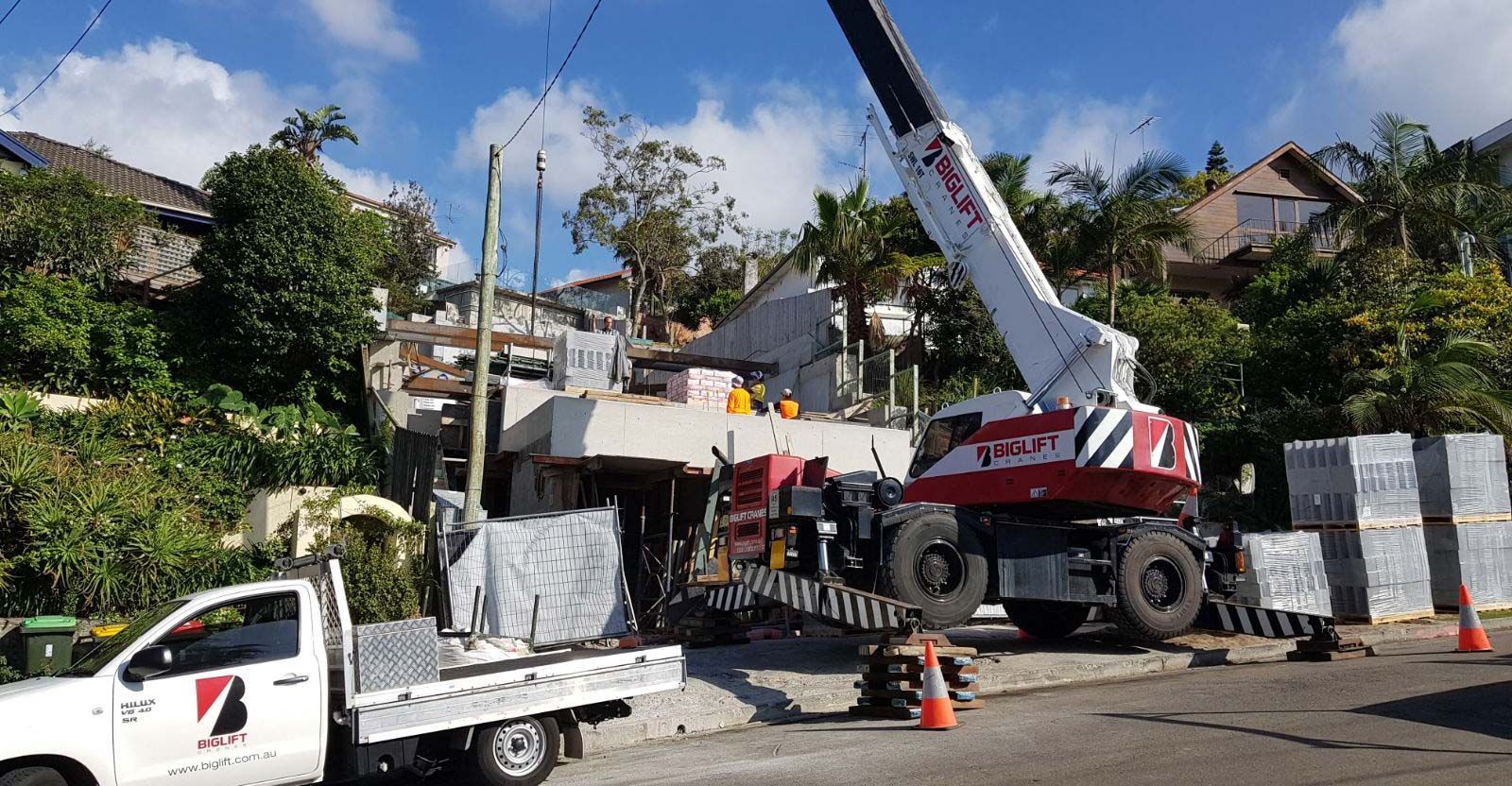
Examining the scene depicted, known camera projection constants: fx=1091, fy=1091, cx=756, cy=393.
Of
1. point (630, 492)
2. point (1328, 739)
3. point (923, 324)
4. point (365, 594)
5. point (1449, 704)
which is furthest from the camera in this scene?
point (923, 324)

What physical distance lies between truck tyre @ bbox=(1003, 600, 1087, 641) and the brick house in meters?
26.9

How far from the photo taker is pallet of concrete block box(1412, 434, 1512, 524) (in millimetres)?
15680

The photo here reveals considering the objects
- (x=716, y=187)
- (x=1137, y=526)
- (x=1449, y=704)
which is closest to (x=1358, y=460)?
(x=1137, y=526)

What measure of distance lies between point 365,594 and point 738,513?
456 centimetres

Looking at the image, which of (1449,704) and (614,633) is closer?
(1449,704)

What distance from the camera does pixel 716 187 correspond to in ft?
138

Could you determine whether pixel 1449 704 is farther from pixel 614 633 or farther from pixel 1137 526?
pixel 614 633

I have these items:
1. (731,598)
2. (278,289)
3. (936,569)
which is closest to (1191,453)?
(936,569)

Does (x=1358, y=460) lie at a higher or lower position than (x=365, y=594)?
higher

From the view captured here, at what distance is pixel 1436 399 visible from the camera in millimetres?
18609

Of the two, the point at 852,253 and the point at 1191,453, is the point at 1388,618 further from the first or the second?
the point at 852,253

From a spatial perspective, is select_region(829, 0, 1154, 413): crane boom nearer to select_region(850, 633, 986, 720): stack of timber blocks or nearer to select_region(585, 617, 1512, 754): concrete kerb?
select_region(585, 617, 1512, 754): concrete kerb

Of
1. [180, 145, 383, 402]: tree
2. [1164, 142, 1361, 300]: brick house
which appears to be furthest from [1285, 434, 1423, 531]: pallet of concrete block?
[1164, 142, 1361, 300]: brick house

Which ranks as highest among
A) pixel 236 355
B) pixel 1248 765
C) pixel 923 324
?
pixel 923 324
